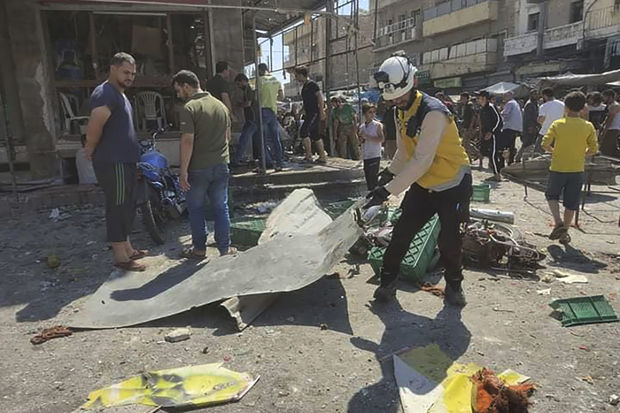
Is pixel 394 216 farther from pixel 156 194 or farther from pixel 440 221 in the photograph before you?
pixel 156 194

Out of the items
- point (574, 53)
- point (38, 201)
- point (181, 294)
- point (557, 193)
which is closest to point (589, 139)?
point (557, 193)

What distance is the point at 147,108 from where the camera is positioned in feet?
30.3

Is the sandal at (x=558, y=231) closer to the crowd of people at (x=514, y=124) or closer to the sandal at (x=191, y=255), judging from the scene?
the crowd of people at (x=514, y=124)

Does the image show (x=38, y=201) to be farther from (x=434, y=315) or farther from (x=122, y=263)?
(x=434, y=315)

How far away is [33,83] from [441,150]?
297 inches

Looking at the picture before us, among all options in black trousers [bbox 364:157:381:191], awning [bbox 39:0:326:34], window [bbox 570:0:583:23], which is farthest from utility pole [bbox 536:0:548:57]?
black trousers [bbox 364:157:381:191]

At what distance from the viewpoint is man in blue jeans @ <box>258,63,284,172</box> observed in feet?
25.5

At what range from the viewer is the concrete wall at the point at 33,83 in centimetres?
798

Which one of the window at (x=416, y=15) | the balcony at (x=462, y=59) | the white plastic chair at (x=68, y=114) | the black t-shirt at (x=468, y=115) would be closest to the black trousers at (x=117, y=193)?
the white plastic chair at (x=68, y=114)

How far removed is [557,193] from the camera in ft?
19.0

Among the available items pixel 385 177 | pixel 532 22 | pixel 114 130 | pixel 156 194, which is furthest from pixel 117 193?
pixel 532 22

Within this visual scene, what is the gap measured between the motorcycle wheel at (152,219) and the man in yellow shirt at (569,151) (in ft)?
15.6

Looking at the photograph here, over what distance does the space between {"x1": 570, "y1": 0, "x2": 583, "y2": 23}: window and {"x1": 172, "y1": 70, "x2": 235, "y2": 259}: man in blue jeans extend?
110 ft

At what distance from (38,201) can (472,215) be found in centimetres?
644
